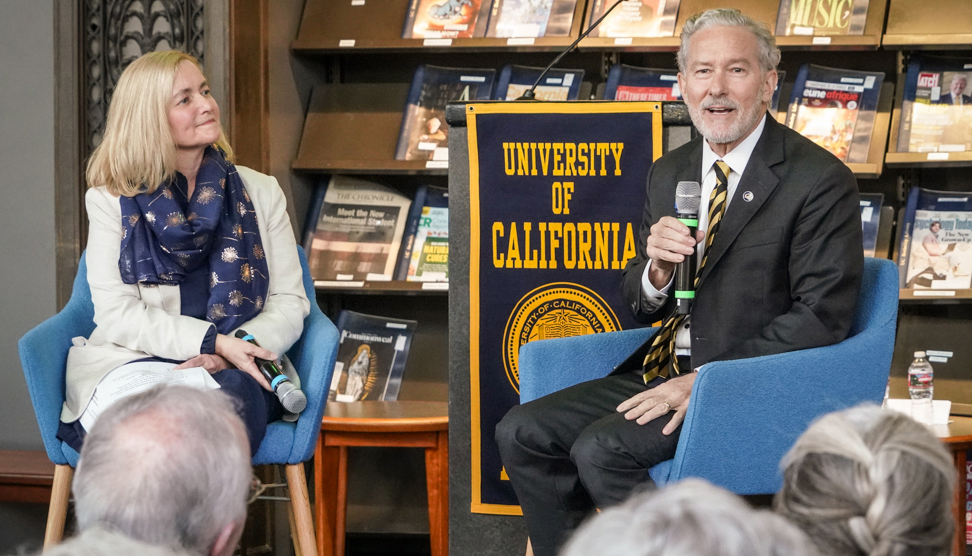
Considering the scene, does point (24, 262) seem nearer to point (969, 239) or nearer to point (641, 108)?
point (641, 108)

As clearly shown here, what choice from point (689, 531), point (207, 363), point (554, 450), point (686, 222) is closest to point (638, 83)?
point (686, 222)

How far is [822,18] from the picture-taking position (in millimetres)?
3391

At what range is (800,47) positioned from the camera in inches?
133

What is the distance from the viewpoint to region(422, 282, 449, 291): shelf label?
356 cm

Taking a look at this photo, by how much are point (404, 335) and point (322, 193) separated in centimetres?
64

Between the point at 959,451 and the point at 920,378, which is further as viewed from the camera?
the point at 920,378

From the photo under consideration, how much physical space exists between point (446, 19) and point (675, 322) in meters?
1.91

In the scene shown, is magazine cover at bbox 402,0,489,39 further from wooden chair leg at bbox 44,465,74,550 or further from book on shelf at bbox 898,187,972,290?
wooden chair leg at bbox 44,465,74,550

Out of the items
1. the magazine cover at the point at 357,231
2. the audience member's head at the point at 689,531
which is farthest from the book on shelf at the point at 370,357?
the audience member's head at the point at 689,531

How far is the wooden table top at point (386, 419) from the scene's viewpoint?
2896mm

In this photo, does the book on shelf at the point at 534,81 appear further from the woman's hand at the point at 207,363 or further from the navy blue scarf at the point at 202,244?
the woman's hand at the point at 207,363

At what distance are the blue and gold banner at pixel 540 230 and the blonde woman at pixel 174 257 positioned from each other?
51 centimetres

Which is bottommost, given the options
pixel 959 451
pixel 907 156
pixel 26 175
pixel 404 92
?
pixel 959 451

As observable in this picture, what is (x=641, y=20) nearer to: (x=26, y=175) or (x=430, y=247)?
(x=430, y=247)
